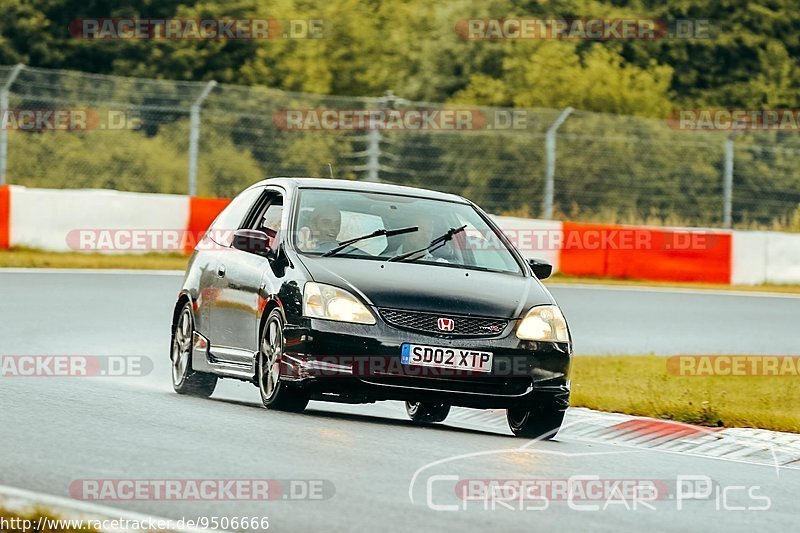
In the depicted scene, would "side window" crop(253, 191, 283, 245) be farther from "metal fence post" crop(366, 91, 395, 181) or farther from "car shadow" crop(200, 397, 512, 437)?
"metal fence post" crop(366, 91, 395, 181)

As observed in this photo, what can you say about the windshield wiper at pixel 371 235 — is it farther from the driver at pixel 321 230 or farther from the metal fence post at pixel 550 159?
the metal fence post at pixel 550 159

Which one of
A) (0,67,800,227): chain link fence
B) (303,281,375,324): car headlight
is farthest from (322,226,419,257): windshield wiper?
(0,67,800,227): chain link fence

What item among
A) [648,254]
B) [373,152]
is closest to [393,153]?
[373,152]

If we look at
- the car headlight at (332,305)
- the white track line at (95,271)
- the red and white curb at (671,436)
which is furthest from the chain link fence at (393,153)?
the car headlight at (332,305)

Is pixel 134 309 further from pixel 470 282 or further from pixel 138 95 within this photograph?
pixel 138 95

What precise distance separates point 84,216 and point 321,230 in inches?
562

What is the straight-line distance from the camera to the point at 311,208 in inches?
421

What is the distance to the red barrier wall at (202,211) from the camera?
24.7 meters

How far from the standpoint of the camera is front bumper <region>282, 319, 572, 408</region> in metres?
9.52

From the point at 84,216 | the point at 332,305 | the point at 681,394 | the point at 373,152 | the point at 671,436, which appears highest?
the point at 332,305

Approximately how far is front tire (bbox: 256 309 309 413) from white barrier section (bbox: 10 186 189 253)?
46.3 ft

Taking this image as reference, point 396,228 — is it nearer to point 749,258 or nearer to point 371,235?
point 371,235

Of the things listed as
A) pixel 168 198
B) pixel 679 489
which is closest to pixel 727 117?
pixel 168 198

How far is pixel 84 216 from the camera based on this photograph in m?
24.2
